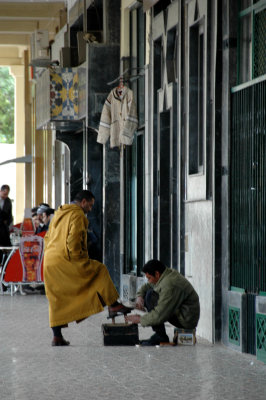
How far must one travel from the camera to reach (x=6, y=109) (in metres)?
52.8

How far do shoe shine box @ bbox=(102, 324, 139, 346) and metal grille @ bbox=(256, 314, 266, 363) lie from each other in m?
1.55

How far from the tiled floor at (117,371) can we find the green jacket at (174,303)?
0.93ft

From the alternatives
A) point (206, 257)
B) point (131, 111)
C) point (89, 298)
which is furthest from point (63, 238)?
point (131, 111)

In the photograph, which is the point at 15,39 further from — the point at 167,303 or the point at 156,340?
the point at 167,303

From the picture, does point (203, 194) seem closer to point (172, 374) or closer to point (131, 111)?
point (172, 374)

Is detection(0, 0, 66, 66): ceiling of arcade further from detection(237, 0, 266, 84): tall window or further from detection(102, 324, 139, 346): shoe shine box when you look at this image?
detection(102, 324, 139, 346): shoe shine box

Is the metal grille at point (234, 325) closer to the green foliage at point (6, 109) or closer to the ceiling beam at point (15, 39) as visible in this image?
the ceiling beam at point (15, 39)

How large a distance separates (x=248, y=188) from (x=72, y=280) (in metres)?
2.15

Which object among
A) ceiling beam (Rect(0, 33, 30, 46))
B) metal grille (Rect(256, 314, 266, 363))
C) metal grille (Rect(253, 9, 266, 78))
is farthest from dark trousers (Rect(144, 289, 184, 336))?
ceiling beam (Rect(0, 33, 30, 46))

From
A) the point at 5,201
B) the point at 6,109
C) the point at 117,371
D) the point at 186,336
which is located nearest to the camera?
the point at 117,371

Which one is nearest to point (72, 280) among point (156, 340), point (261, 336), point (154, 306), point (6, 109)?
point (154, 306)

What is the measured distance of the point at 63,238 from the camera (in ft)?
34.1

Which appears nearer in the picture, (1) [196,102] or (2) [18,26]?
(1) [196,102]

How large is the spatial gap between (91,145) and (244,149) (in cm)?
887
